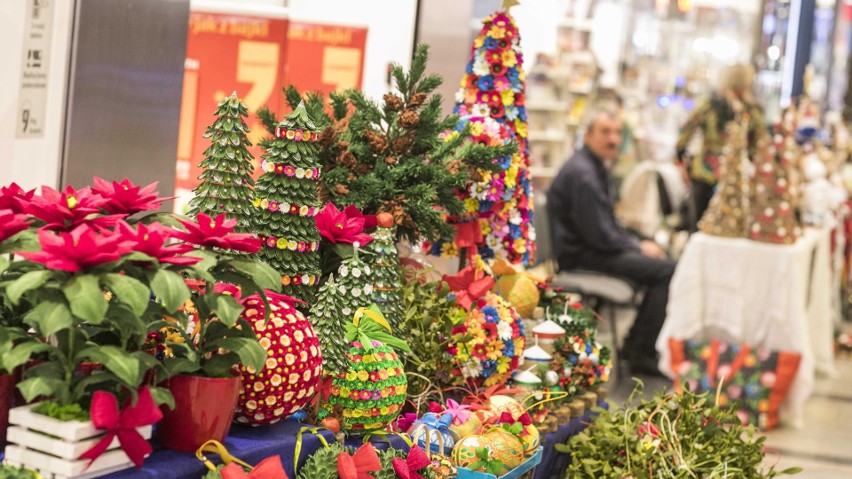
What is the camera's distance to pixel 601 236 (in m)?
6.39

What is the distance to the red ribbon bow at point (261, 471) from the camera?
1.47 metres

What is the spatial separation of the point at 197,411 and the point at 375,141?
2.91ft

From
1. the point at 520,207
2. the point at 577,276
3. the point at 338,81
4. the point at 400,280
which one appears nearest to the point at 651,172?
the point at 577,276

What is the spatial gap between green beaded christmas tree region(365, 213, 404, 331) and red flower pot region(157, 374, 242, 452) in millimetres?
491

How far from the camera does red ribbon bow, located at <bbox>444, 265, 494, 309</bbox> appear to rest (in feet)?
7.62

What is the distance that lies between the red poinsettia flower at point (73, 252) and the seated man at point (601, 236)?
203 inches

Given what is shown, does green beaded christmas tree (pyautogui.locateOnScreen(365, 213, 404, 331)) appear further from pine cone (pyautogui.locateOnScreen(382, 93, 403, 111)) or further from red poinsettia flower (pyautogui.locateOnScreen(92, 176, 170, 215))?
red poinsettia flower (pyautogui.locateOnScreen(92, 176, 170, 215))

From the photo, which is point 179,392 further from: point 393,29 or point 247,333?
point 393,29

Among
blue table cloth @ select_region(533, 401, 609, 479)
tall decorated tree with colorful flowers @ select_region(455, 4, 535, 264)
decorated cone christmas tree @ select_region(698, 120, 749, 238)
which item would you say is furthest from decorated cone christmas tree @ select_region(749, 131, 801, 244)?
blue table cloth @ select_region(533, 401, 609, 479)

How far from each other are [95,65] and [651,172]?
7.31m

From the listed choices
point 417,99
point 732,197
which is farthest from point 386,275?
point 732,197

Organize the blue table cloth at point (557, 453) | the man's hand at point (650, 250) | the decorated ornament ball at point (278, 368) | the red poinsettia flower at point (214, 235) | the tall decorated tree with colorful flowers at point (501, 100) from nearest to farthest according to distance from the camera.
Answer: the red poinsettia flower at point (214, 235), the decorated ornament ball at point (278, 368), the blue table cloth at point (557, 453), the tall decorated tree with colorful flowers at point (501, 100), the man's hand at point (650, 250)

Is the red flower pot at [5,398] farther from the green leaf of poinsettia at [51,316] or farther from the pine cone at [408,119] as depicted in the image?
the pine cone at [408,119]

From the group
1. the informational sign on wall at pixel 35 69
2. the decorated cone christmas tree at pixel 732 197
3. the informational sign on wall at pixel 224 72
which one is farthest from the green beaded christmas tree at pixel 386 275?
the decorated cone christmas tree at pixel 732 197
